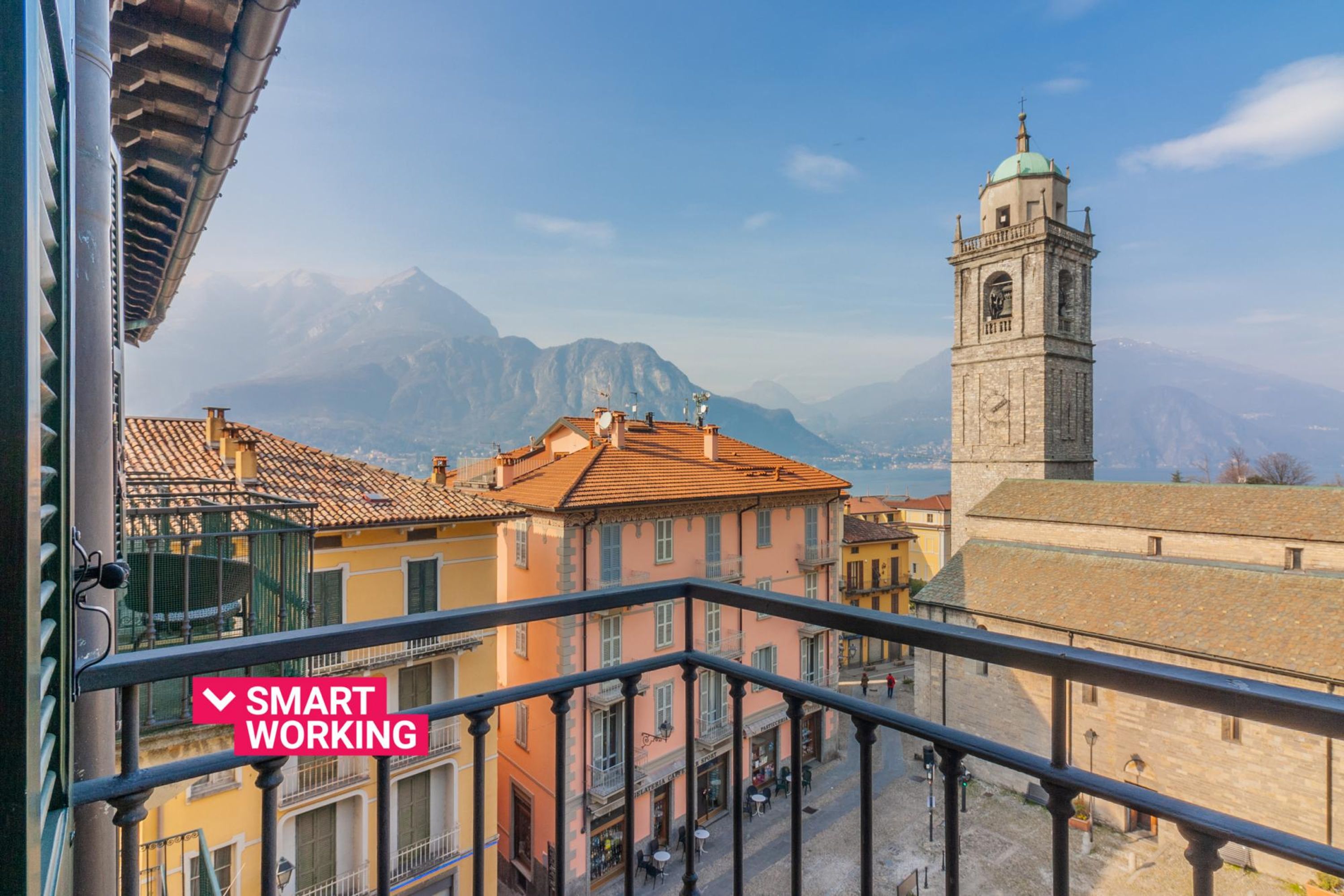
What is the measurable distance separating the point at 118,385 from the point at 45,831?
154cm

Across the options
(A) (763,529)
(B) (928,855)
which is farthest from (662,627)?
(B) (928,855)

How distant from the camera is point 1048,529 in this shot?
65.4ft

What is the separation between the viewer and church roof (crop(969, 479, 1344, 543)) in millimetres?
15633

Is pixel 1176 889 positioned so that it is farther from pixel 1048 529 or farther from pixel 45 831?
pixel 45 831

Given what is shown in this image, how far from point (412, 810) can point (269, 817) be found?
30.3 feet

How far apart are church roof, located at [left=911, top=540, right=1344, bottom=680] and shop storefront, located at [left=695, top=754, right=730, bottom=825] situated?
24.5 ft

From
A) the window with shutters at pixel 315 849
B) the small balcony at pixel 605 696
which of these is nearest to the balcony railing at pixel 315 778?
the window with shutters at pixel 315 849

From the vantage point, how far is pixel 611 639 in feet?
41.9

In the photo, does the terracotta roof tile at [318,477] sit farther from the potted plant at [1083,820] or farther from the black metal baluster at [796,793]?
the potted plant at [1083,820]

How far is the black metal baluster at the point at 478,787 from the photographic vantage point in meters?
1.61

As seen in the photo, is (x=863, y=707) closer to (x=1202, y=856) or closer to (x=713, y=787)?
(x=1202, y=856)

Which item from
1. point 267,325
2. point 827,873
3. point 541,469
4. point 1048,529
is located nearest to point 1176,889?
point 827,873

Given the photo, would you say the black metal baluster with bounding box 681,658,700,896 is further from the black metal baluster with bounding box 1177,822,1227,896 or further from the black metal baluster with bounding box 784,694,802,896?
the black metal baluster with bounding box 1177,822,1227,896

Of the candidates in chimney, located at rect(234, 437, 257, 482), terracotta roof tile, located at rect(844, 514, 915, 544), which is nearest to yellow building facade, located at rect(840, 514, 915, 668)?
terracotta roof tile, located at rect(844, 514, 915, 544)
